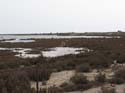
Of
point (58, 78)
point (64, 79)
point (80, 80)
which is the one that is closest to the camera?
point (80, 80)

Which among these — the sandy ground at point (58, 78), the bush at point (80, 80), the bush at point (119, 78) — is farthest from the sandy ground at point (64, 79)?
the bush at point (80, 80)

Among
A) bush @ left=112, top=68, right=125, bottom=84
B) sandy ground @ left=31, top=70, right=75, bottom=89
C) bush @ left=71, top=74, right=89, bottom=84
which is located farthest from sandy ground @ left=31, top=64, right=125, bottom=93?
bush @ left=71, top=74, right=89, bottom=84

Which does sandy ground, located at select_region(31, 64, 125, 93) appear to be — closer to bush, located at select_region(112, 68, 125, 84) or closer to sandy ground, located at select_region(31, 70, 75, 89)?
sandy ground, located at select_region(31, 70, 75, 89)

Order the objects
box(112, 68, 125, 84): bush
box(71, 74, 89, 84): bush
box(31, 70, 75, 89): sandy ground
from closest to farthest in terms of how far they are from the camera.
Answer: box(112, 68, 125, 84): bush
box(71, 74, 89, 84): bush
box(31, 70, 75, 89): sandy ground

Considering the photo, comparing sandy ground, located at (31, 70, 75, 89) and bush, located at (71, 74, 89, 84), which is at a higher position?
bush, located at (71, 74, 89, 84)

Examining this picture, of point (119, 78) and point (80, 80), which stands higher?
point (119, 78)

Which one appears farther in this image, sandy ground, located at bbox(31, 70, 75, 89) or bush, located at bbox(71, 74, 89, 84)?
sandy ground, located at bbox(31, 70, 75, 89)

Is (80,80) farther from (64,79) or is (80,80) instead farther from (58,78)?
(58,78)

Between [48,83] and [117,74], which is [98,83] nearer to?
[117,74]

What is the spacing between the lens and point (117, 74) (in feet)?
52.9

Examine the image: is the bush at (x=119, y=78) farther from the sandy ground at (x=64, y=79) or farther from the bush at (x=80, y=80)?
the bush at (x=80, y=80)

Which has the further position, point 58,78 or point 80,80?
point 58,78

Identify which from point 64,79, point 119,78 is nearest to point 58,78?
point 64,79

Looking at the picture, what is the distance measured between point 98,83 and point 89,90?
3.65ft
